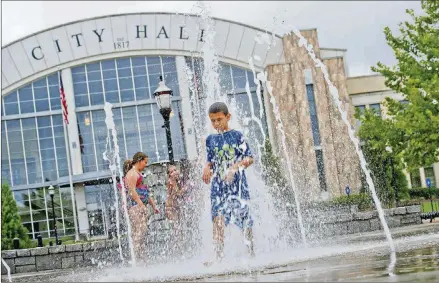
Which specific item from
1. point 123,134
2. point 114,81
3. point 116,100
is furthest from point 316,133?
point 114,81

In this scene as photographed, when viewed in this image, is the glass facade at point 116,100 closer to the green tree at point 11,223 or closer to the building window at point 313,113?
the building window at point 313,113

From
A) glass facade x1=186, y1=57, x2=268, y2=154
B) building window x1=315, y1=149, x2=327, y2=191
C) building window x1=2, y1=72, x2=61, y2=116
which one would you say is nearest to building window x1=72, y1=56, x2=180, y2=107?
building window x1=2, y1=72, x2=61, y2=116

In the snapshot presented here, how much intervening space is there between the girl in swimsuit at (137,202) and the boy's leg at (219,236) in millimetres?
2689

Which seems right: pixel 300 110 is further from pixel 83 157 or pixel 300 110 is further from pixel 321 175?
pixel 83 157

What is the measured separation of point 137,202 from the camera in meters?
9.26

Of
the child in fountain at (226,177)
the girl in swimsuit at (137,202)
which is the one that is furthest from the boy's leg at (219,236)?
the girl in swimsuit at (137,202)

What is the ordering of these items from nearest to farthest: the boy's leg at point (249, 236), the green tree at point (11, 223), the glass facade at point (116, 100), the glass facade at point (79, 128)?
the boy's leg at point (249, 236) → the green tree at point (11, 223) → the glass facade at point (79, 128) → the glass facade at point (116, 100)

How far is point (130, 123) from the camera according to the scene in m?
47.0

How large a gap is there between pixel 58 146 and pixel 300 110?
15.0 m

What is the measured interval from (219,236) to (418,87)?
17437 mm

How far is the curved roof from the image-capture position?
45906 millimetres

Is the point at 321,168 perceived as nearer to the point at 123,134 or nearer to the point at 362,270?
the point at 123,134

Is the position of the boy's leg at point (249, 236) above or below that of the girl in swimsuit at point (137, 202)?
below

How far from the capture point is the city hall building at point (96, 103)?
1816 inches
